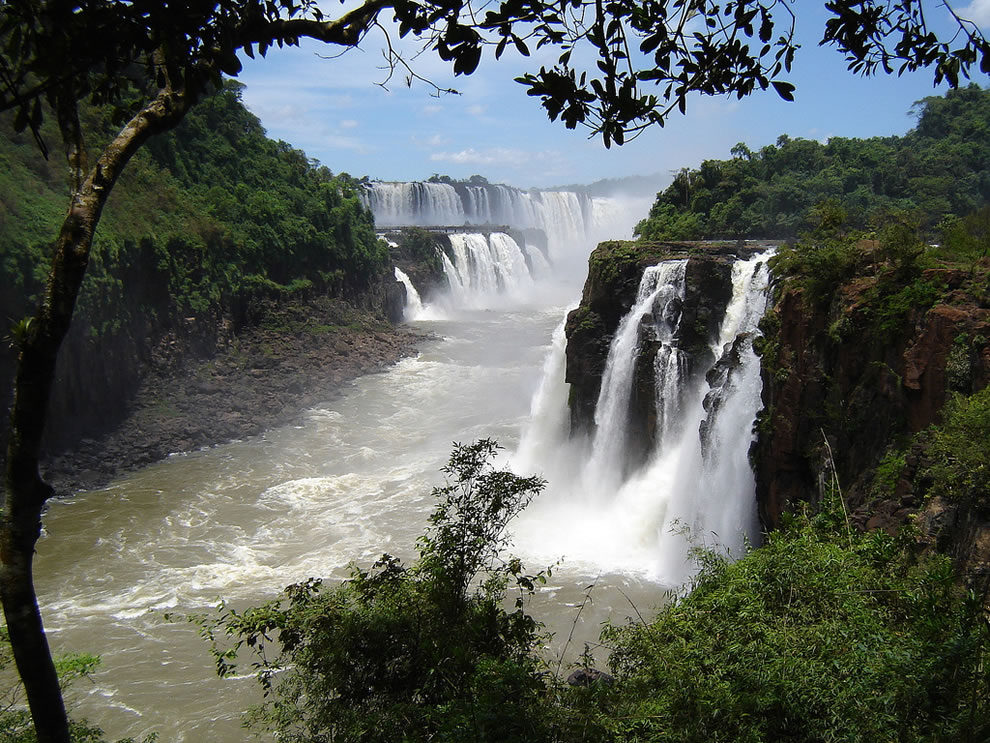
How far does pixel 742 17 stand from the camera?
356cm

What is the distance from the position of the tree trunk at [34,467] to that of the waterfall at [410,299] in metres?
35.7

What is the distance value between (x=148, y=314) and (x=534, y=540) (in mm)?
15848

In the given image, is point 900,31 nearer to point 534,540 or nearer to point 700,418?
point 700,418

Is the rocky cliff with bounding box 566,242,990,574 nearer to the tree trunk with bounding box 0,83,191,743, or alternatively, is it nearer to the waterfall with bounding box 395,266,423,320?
the tree trunk with bounding box 0,83,191,743

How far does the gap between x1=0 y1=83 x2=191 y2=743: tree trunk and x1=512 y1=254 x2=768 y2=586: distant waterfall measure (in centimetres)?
883

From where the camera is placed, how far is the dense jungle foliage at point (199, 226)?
65.0ft

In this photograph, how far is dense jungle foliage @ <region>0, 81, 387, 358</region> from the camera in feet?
65.0

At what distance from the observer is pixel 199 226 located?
2695 centimetres

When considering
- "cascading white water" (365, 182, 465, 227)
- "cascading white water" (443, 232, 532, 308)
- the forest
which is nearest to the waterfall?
"cascading white water" (443, 232, 532, 308)

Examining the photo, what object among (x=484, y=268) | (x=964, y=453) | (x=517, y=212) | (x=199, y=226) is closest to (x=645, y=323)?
(x=964, y=453)

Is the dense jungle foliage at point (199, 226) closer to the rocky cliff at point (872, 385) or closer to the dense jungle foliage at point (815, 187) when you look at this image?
the dense jungle foliage at point (815, 187)

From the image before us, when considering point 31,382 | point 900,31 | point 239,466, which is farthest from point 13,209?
point 900,31

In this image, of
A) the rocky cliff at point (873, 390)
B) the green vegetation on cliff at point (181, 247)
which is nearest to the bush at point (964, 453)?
the rocky cliff at point (873, 390)

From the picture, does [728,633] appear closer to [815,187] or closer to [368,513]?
[368,513]
